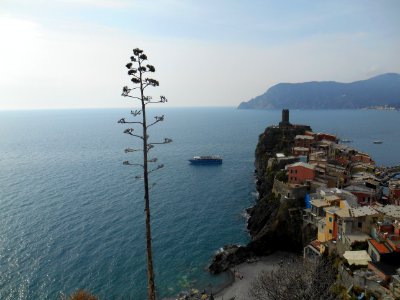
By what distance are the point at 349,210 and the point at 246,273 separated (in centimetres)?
1706

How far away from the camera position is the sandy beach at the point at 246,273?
42.9m

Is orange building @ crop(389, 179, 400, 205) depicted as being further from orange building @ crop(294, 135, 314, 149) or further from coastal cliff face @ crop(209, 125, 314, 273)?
orange building @ crop(294, 135, 314, 149)

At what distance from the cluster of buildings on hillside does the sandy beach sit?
5432 millimetres

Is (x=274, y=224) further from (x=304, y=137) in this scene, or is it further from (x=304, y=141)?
(x=304, y=137)

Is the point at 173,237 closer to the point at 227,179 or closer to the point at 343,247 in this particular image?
the point at 343,247

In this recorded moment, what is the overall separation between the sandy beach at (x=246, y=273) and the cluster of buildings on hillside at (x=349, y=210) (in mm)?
5432

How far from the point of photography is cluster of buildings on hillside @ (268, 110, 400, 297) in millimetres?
35031

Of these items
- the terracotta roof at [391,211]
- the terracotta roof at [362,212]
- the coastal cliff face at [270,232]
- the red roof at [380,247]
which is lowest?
the coastal cliff face at [270,232]

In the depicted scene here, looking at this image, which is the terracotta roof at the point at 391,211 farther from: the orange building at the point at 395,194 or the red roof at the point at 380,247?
the orange building at the point at 395,194

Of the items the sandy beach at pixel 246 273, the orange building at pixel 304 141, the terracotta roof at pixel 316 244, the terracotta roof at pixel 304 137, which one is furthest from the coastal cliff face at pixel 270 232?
the terracotta roof at pixel 304 137

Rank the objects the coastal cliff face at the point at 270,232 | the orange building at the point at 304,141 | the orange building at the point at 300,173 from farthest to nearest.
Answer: the orange building at the point at 304,141
the orange building at the point at 300,173
the coastal cliff face at the point at 270,232

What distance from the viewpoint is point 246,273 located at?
156ft

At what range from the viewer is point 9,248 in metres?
55.1

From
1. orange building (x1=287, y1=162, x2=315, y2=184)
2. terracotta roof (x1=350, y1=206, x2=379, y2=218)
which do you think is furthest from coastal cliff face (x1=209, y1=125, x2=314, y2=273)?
terracotta roof (x1=350, y1=206, x2=379, y2=218)
